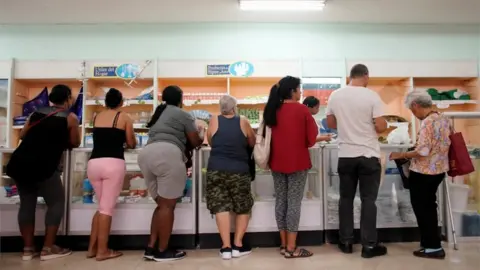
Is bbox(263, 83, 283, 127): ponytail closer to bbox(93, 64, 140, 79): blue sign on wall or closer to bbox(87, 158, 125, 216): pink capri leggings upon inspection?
bbox(87, 158, 125, 216): pink capri leggings

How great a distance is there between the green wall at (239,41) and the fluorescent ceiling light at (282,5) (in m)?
0.69

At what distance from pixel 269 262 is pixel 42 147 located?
2.06 m

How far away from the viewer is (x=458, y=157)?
108 inches

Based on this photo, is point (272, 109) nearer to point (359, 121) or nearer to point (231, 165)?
point (231, 165)

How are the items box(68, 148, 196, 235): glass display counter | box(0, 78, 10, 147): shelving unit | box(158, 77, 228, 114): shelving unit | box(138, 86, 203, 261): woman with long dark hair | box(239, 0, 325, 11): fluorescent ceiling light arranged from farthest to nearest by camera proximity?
1. box(158, 77, 228, 114): shelving unit
2. box(0, 78, 10, 147): shelving unit
3. box(239, 0, 325, 11): fluorescent ceiling light
4. box(68, 148, 196, 235): glass display counter
5. box(138, 86, 203, 261): woman with long dark hair

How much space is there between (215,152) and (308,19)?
124 inches

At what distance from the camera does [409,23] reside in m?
5.11

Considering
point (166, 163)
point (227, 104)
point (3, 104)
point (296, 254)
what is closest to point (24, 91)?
point (3, 104)

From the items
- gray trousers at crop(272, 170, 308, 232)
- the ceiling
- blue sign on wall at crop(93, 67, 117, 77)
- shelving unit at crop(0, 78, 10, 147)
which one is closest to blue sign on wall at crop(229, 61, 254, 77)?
the ceiling

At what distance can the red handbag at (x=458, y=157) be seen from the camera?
273cm

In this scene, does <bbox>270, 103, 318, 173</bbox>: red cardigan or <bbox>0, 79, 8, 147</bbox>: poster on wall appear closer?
<bbox>270, 103, 318, 173</bbox>: red cardigan

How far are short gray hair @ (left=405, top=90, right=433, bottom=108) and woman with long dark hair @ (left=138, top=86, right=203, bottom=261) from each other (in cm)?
185

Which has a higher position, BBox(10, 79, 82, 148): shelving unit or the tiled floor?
BBox(10, 79, 82, 148): shelving unit

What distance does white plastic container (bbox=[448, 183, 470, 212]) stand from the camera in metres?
3.21
